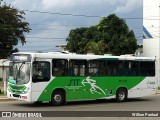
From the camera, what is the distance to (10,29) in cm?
5506

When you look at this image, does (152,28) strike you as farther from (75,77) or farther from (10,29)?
(75,77)

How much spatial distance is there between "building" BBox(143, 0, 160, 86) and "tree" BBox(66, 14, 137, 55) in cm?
207

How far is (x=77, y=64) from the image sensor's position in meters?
21.8

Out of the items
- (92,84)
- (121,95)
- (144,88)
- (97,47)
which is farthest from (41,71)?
(97,47)

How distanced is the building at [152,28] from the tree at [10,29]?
17.1 meters

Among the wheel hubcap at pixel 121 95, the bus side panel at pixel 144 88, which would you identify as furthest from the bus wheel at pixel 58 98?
the bus side panel at pixel 144 88

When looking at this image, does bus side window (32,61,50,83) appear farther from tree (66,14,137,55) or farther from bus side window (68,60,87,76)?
tree (66,14,137,55)

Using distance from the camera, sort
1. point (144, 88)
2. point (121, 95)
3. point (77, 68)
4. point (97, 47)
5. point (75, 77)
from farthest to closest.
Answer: point (97, 47) < point (144, 88) < point (121, 95) < point (77, 68) < point (75, 77)

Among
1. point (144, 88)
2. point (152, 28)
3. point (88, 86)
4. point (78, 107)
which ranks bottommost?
point (78, 107)

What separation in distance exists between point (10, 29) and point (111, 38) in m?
14.0

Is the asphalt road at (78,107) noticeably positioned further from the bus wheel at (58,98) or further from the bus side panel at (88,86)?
the bus side panel at (88,86)

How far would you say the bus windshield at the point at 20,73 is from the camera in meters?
20.1

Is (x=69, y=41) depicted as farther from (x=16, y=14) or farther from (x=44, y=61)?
(x=44, y=61)

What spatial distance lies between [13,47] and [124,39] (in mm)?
16436
